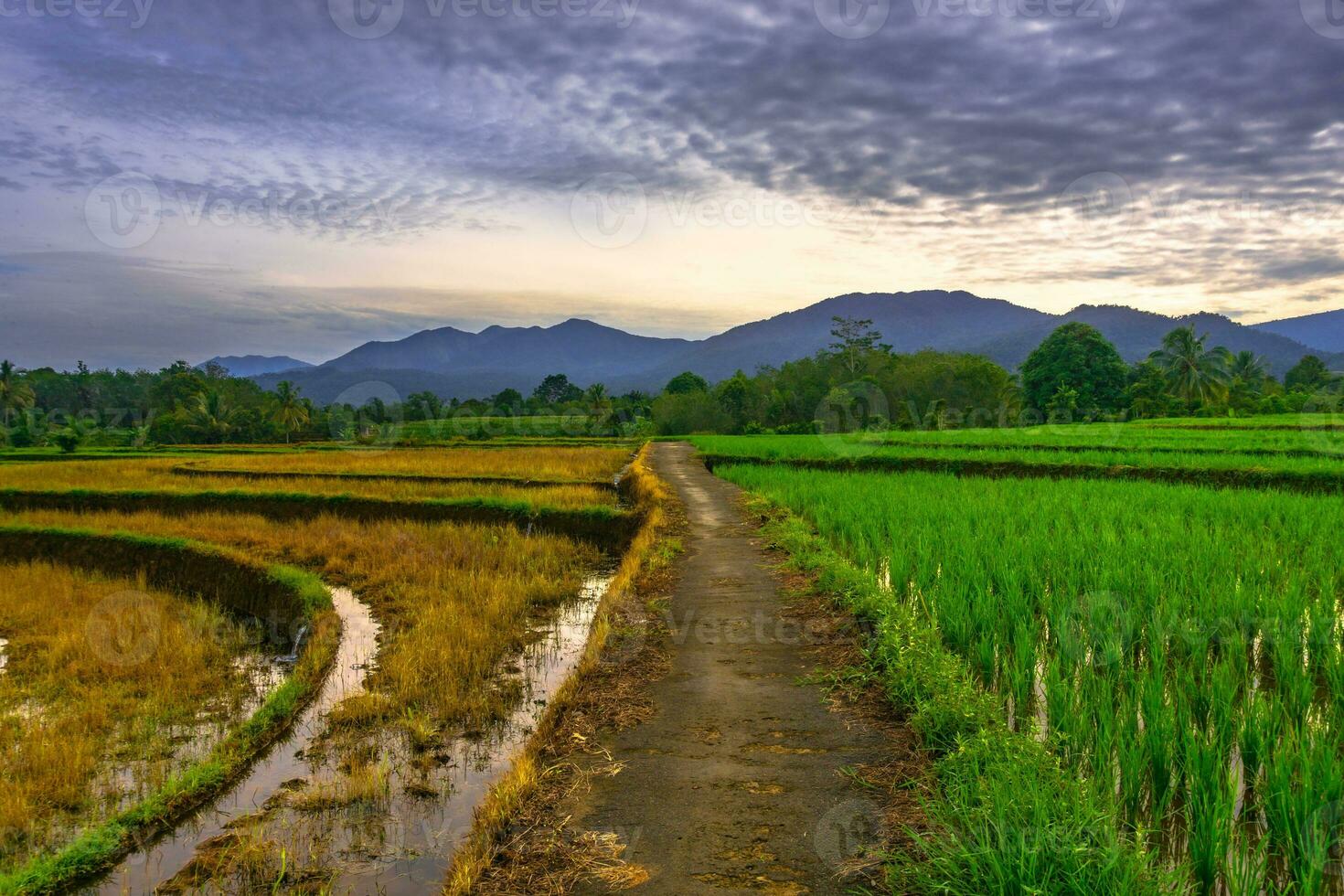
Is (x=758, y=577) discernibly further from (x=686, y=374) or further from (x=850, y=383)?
(x=686, y=374)

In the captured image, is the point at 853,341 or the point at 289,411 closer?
the point at 289,411

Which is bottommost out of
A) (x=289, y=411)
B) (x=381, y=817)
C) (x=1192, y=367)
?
(x=381, y=817)

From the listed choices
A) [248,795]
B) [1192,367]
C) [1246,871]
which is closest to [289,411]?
[248,795]

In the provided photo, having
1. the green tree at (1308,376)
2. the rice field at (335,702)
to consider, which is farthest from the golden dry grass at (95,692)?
the green tree at (1308,376)

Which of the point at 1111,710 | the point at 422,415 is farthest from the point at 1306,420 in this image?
the point at 422,415

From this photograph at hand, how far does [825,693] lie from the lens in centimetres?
417

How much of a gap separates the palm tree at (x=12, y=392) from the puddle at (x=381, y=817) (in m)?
65.0

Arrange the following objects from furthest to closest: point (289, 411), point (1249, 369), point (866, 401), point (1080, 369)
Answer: point (1249, 369)
point (1080, 369)
point (866, 401)
point (289, 411)

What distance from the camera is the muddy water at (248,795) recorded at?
362cm

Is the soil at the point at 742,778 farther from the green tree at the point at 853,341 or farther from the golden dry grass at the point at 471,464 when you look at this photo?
the green tree at the point at 853,341

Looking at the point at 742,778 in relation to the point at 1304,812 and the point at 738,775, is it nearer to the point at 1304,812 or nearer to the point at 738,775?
the point at 738,775

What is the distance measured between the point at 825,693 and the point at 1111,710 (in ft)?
4.80

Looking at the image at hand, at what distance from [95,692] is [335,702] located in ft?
7.42

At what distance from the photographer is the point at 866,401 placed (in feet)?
170
